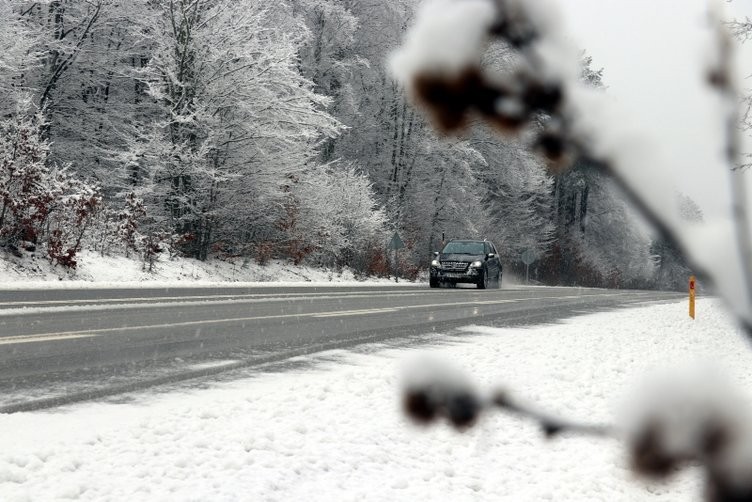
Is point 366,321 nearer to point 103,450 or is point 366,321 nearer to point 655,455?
point 103,450

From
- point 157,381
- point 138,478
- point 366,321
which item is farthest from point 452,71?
point 366,321

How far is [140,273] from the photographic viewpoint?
19234 mm

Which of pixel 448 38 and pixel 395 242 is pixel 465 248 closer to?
pixel 395 242

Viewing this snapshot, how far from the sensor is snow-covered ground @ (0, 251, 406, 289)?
54.4 feet

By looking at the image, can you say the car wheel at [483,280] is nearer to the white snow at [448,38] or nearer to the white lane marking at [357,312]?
the white lane marking at [357,312]

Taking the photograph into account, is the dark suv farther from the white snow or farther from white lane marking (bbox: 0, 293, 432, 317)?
the white snow

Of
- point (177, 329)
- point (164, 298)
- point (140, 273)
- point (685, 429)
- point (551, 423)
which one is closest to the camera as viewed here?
point (685, 429)

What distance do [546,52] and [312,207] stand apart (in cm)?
2555

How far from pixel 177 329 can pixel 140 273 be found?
32.7ft

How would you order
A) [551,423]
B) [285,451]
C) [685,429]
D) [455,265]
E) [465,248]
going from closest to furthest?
[685,429] → [551,423] → [285,451] → [455,265] → [465,248]

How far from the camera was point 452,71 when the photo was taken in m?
0.50

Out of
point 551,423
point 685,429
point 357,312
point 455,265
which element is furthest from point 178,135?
point 685,429

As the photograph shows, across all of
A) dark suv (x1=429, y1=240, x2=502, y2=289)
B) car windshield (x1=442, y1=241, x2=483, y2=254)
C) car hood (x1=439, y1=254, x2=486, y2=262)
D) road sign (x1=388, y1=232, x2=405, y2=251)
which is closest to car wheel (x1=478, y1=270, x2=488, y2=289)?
dark suv (x1=429, y1=240, x2=502, y2=289)

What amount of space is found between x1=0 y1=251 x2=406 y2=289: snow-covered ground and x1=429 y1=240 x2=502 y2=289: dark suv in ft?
13.5
